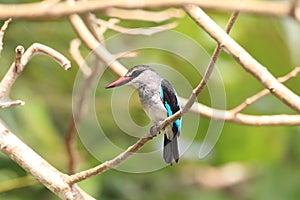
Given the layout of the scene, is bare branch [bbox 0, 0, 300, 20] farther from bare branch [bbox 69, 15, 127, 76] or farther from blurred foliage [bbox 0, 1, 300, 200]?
blurred foliage [bbox 0, 1, 300, 200]

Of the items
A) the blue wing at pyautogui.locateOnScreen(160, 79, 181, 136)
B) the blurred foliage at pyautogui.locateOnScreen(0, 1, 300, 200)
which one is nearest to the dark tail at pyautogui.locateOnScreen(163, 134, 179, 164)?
the blue wing at pyautogui.locateOnScreen(160, 79, 181, 136)

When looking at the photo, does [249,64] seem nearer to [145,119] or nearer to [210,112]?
[210,112]

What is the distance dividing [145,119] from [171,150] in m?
0.86

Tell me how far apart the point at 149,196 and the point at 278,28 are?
0.68m

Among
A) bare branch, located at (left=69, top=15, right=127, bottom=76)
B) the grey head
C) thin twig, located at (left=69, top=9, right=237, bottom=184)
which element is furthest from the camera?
bare branch, located at (left=69, top=15, right=127, bottom=76)

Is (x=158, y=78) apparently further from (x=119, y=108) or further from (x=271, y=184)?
(x=271, y=184)

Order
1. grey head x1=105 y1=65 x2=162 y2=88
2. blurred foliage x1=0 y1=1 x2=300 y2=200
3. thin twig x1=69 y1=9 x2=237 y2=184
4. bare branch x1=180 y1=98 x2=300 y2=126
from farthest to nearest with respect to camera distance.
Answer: blurred foliage x1=0 y1=1 x2=300 y2=200
bare branch x1=180 y1=98 x2=300 y2=126
grey head x1=105 y1=65 x2=162 y2=88
thin twig x1=69 y1=9 x2=237 y2=184

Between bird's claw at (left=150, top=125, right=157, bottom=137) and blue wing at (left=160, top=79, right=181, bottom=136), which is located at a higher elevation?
blue wing at (left=160, top=79, right=181, bottom=136)

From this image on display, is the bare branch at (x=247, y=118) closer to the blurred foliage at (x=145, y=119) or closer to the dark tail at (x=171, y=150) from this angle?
the dark tail at (x=171, y=150)

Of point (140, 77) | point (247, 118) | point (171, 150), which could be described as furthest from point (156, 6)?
point (247, 118)

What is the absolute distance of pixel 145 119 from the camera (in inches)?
78.5

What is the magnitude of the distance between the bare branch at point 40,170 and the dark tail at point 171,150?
15 cm

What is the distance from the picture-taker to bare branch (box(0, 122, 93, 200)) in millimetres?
1155

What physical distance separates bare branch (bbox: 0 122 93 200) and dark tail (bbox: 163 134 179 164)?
15 cm
